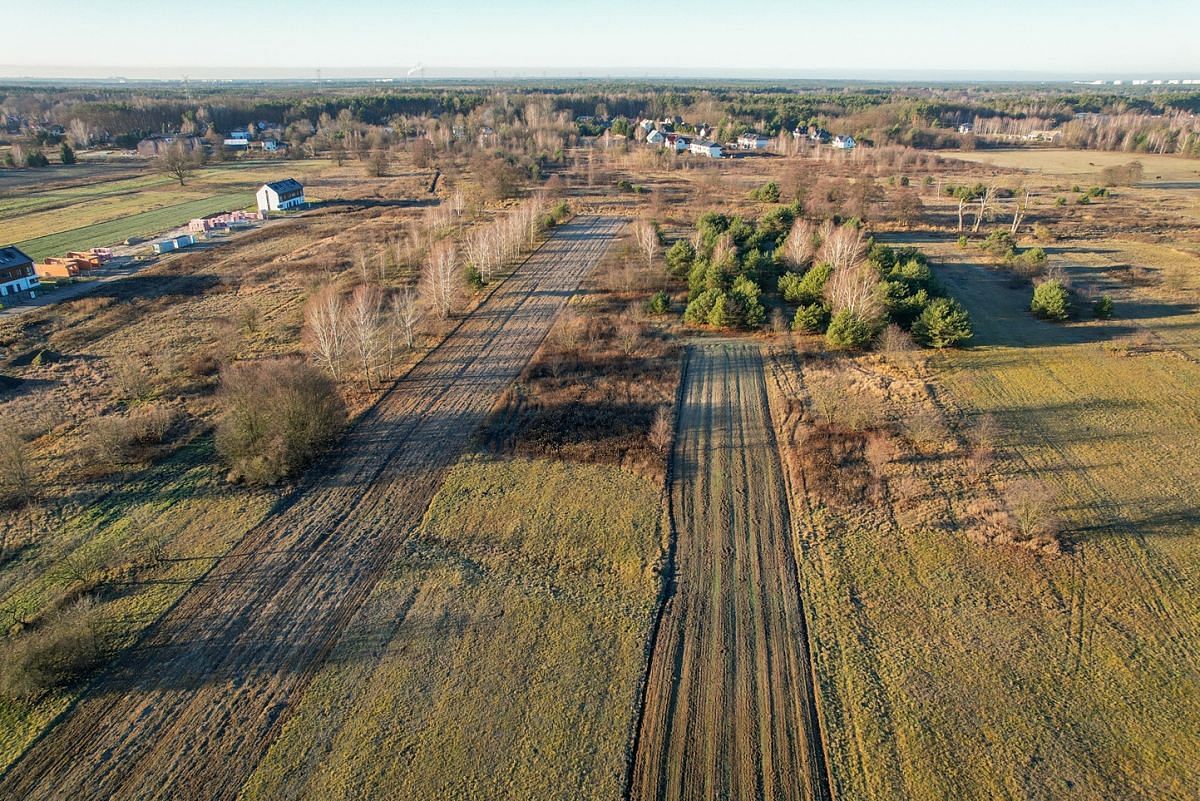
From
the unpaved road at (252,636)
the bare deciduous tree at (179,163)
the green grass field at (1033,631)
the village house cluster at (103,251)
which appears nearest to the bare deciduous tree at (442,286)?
the unpaved road at (252,636)

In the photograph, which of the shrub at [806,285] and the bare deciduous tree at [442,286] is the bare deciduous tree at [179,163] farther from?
the shrub at [806,285]

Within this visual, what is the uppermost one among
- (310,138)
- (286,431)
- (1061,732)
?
(310,138)

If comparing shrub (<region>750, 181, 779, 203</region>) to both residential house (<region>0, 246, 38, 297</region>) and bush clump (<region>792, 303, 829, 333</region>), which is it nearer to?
bush clump (<region>792, 303, 829, 333</region>)

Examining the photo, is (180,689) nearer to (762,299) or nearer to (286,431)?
(286,431)

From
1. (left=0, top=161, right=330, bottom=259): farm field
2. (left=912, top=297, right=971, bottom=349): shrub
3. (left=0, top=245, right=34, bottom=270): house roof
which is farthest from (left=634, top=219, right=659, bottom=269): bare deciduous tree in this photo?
(left=0, top=161, right=330, bottom=259): farm field

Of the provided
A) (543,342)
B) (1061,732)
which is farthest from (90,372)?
(1061,732)

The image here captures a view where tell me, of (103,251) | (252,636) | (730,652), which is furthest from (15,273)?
(730,652)
